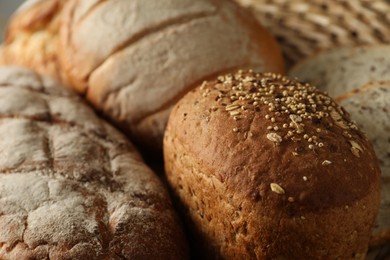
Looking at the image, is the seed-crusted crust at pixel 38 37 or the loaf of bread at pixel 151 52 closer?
the loaf of bread at pixel 151 52

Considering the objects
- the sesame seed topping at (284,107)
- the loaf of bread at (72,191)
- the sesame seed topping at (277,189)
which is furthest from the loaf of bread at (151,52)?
the sesame seed topping at (277,189)

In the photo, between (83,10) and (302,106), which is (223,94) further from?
(83,10)

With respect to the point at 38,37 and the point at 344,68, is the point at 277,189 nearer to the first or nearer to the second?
the point at 344,68

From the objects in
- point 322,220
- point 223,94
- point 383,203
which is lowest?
point 383,203

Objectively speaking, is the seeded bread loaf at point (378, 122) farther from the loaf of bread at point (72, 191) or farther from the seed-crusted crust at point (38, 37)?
the seed-crusted crust at point (38, 37)

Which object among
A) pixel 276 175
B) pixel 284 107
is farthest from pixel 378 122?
pixel 276 175

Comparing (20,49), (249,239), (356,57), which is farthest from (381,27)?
(20,49)
